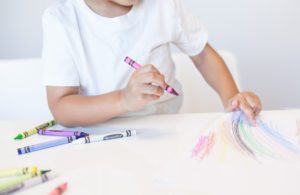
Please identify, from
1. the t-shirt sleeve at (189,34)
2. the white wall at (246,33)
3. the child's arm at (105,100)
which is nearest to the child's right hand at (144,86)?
the child's arm at (105,100)

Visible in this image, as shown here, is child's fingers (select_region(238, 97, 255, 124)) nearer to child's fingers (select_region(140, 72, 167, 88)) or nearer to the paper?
the paper

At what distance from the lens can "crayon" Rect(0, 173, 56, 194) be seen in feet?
1.33

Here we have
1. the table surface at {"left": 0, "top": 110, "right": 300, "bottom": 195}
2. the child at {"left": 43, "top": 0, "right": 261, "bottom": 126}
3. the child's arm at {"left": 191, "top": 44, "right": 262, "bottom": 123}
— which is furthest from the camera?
the child's arm at {"left": 191, "top": 44, "right": 262, "bottom": 123}

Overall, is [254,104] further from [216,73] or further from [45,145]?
[45,145]

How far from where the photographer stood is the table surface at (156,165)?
393 mm

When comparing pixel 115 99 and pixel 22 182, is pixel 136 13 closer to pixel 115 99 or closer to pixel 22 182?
pixel 115 99

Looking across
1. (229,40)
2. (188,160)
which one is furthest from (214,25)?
(188,160)

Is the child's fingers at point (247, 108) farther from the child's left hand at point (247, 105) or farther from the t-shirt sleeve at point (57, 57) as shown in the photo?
the t-shirt sleeve at point (57, 57)

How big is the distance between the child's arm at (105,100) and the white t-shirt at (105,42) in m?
0.03

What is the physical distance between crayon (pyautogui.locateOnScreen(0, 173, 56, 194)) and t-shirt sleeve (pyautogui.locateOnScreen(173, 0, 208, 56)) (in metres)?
0.45

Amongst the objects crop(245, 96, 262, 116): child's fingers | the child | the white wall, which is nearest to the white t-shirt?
the child

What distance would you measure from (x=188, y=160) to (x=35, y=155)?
0.64 ft

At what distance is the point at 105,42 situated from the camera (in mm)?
725

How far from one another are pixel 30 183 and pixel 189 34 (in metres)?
0.50
